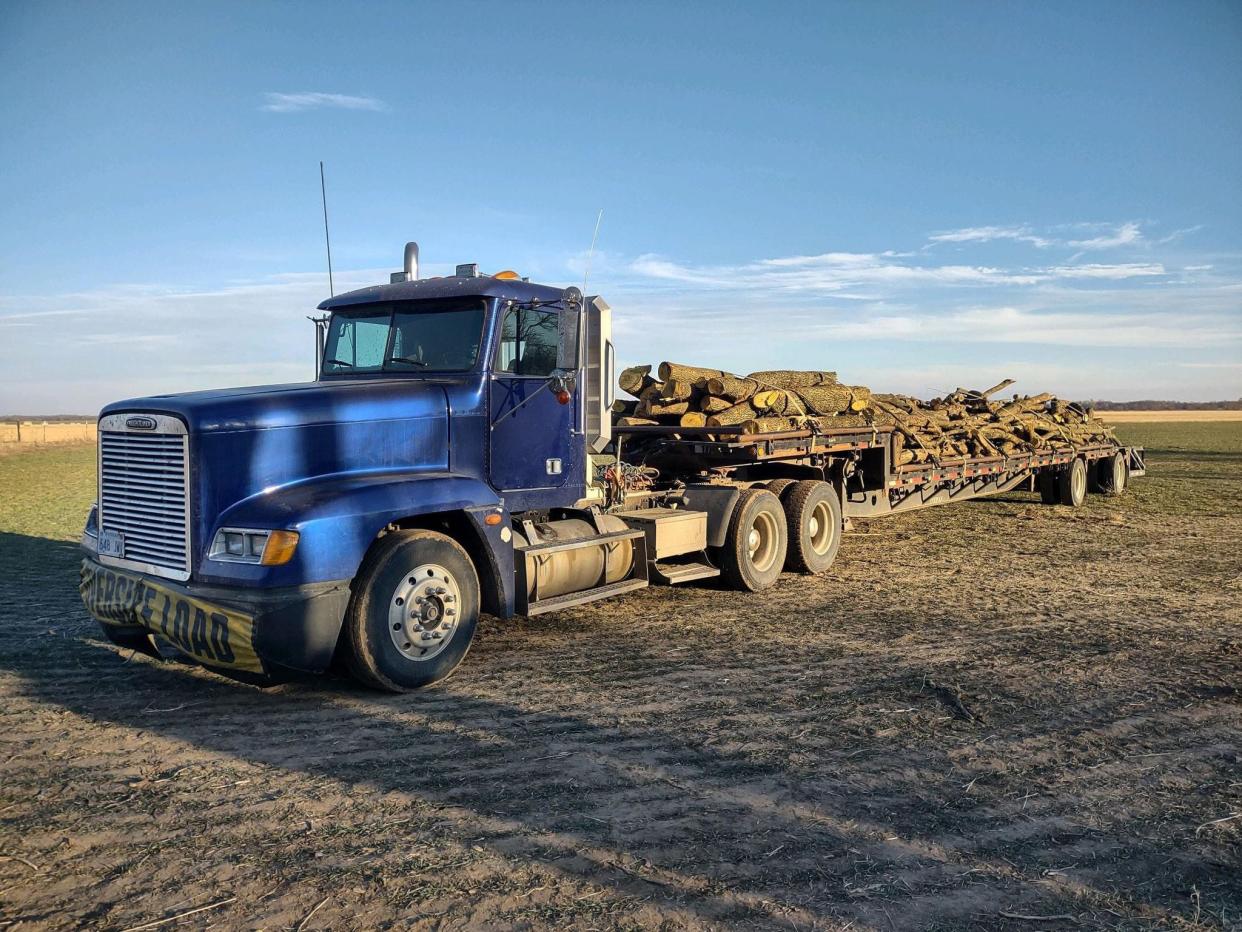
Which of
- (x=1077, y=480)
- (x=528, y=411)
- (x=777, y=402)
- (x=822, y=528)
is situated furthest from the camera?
(x=1077, y=480)

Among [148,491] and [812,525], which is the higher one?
[148,491]

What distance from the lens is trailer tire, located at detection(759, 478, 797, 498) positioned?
33.6 ft

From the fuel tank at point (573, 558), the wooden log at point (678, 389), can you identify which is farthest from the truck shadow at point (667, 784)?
the wooden log at point (678, 389)

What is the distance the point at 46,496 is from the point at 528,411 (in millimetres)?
18276

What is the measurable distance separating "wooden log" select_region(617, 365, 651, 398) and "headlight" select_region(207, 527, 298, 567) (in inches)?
247

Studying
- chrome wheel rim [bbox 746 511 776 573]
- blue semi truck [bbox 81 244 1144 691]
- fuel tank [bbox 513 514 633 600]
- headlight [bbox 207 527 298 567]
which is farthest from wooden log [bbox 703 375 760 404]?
headlight [bbox 207 527 298 567]

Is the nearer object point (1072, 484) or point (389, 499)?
point (389, 499)

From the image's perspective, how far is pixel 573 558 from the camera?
24.4 ft

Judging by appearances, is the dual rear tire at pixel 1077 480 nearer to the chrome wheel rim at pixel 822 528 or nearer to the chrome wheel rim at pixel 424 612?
the chrome wheel rim at pixel 822 528

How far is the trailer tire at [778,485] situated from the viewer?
10.2 meters

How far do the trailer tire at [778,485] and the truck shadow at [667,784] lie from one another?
Answer: 3.53m

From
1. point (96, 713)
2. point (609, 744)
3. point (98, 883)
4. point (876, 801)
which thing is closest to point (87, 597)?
point (96, 713)

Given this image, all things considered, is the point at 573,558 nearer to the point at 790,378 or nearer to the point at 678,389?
the point at 678,389

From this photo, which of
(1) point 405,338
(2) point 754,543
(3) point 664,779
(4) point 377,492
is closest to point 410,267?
(1) point 405,338
